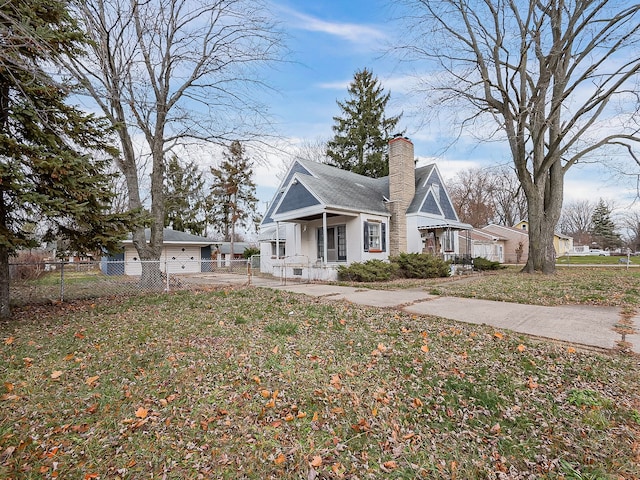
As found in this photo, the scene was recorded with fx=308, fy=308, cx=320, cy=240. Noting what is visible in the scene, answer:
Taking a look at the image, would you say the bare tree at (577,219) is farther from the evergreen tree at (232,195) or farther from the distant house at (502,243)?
the evergreen tree at (232,195)

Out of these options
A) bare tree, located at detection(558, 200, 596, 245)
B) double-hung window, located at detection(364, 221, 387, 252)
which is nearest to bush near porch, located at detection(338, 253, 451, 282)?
double-hung window, located at detection(364, 221, 387, 252)

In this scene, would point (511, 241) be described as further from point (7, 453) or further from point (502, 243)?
point (7, 453)

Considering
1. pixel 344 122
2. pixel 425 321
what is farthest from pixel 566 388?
pixel 344 122

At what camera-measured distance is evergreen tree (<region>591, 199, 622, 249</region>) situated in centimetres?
4981

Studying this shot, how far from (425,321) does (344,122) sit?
30.8 meters

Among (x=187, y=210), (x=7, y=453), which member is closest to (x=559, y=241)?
(x=187, y=210)

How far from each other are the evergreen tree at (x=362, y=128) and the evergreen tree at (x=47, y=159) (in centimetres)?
2720

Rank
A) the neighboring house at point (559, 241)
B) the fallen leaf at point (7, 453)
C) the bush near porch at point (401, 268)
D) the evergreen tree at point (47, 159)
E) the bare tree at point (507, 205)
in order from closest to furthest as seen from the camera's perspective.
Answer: the fallen leaf at point (7, 453)
the evergreen tree at point (47, 159)
the bush near porch at point (401, 268)
the neighboring house at point (559, 241)
the bare tree at point (507, 205)

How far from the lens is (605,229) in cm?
5056

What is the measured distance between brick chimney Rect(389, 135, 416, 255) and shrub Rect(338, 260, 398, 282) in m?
3.05

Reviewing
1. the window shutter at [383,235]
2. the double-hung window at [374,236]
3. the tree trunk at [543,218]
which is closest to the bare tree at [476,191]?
the tree trunk at [543,218]

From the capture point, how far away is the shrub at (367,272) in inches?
478

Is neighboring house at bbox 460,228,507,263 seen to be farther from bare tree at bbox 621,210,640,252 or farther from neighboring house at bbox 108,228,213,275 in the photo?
bare tree at bbox 621,210,640,252

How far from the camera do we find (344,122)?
32.8m
